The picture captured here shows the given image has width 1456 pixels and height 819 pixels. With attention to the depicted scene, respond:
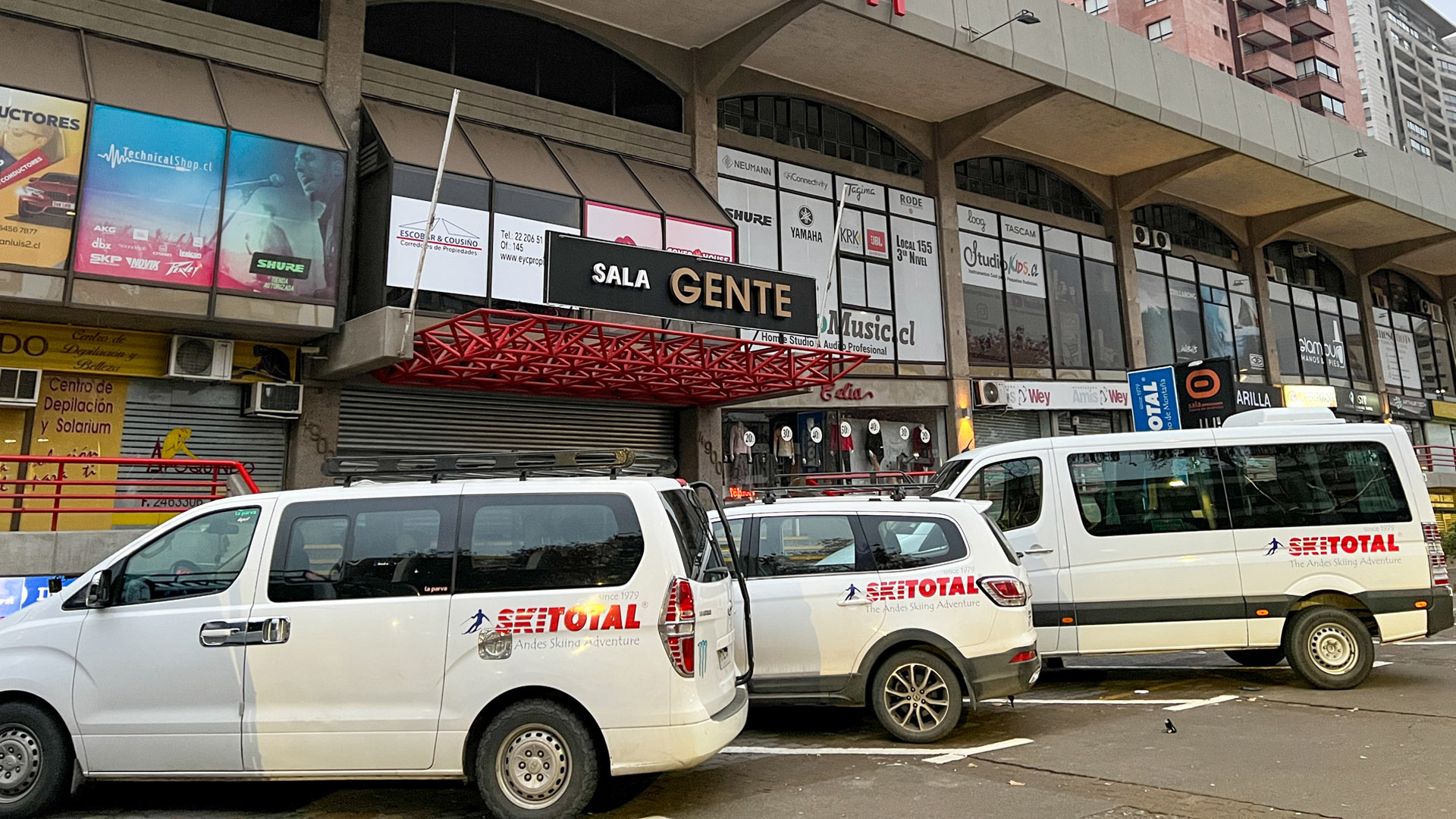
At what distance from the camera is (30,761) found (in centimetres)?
536

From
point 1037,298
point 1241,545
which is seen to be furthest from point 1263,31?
point 1241,545

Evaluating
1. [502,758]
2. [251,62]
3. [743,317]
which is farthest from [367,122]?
[502,758]

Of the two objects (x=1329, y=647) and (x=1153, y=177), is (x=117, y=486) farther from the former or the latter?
(x=1153, y=177)

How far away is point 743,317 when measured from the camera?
16.4 meters

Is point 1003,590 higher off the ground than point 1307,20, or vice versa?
point 1307,20

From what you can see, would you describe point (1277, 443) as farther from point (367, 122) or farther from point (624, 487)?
point (367, 122)

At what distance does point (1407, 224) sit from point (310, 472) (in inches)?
1461

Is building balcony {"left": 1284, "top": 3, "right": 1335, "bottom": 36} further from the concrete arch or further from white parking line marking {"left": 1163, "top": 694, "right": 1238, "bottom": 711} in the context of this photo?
white parking line marking {"left": 1163, "top": 694, "right": 1238, "bottom": 711}

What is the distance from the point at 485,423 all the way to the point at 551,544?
1157 centimetres

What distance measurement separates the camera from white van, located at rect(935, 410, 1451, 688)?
8695mm

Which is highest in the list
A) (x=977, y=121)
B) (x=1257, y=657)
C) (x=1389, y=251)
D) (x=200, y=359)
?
(x=1389, y=251)

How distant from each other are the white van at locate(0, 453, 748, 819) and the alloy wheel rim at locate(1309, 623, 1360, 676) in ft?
21.2

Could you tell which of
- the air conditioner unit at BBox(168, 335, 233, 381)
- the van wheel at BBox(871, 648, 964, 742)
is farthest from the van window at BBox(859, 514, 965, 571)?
the air conditioner unit at BBox(168, 335, 233, 381)

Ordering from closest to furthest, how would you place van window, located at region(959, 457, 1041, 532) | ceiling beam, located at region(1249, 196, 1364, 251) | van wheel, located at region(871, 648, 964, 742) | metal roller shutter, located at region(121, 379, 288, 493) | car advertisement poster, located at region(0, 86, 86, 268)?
van wheel, located at region(871, 648, 964, 742) < van window, located at region(959, 457, 1041, 532) < car advertisement poster, located at region(0, 86, 86, 268) < metal roller shutter, located at region(121, 379, 288, 493) < ceiling beam, located at region(1249, 196, 1364, 251)
